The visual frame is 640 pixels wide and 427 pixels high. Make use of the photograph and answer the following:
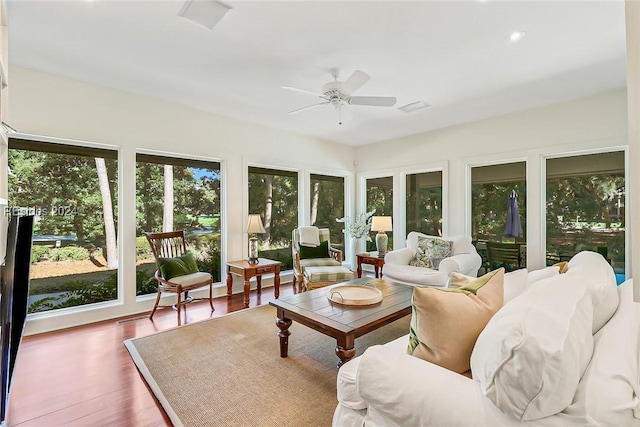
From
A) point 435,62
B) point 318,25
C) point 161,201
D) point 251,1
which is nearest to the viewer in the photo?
point 251,1

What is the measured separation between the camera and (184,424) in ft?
5.82

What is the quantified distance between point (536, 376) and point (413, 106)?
3613mm

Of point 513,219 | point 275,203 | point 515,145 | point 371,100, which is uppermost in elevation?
point 371,100

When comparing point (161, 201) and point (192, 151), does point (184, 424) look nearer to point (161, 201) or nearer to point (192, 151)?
point (161, 201)

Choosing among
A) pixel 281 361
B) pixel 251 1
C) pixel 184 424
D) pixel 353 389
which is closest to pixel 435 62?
pixel 251 1

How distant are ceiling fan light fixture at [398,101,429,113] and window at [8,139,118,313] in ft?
11.8

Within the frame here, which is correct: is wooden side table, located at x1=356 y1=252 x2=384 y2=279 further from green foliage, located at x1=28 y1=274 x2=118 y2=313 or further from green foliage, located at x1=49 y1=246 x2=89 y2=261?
green foliage, located at x1=49 y1=246 x2=89 y2=261

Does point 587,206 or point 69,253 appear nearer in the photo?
point 69,253

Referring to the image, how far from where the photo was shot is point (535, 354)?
2.82 feet

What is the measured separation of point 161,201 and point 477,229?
453cm

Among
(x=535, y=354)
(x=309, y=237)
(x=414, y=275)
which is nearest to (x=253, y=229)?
(x=309, y=237)

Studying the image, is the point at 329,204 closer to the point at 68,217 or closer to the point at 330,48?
the point at 330,48

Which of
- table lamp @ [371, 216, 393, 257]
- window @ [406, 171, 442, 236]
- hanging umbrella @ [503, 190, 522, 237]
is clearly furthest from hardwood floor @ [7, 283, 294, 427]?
hanging umbrella @ [503, 190, 522, 237]

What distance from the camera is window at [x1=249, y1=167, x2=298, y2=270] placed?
194 inches
